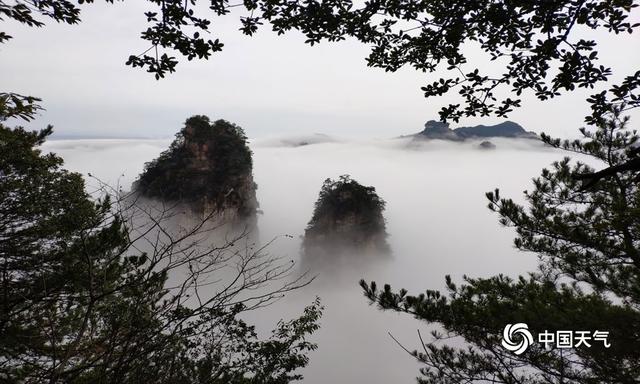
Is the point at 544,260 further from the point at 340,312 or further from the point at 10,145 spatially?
the point at 340,312

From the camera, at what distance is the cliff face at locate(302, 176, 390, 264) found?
36500 mm


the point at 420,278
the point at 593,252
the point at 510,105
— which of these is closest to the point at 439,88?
the point at 510,105

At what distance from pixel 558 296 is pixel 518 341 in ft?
3.56

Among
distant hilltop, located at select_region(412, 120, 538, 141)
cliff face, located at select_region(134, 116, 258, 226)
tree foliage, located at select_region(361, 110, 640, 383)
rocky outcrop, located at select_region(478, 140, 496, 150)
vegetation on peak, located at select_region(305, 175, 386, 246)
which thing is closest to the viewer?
tree foliage, located at select_region(361, 110, 640, 383)

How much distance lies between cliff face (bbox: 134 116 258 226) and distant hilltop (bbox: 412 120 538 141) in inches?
4712

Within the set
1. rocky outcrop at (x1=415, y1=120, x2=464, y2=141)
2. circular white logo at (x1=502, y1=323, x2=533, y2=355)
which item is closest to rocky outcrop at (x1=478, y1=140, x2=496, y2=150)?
rocky outcrop at (x1=415, y1=120, x2=464, y2=141)

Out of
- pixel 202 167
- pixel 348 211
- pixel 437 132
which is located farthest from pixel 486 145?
pixel 202 167

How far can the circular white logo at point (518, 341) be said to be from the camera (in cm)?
513

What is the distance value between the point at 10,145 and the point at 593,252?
12.7m

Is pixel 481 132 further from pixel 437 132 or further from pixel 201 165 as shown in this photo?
pixel 201 165

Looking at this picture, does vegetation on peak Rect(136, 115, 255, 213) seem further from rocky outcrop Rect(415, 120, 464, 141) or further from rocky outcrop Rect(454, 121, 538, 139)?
rocky outcrop Rect(454, 121, 538, 139)

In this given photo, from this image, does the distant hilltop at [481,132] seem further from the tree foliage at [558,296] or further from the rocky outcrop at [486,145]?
the tree foliage at [558,296]

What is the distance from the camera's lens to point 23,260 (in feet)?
21.2

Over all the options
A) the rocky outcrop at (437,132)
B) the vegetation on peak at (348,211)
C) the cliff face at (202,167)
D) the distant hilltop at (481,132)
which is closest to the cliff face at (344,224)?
the vegetation on peak at (348,211)
